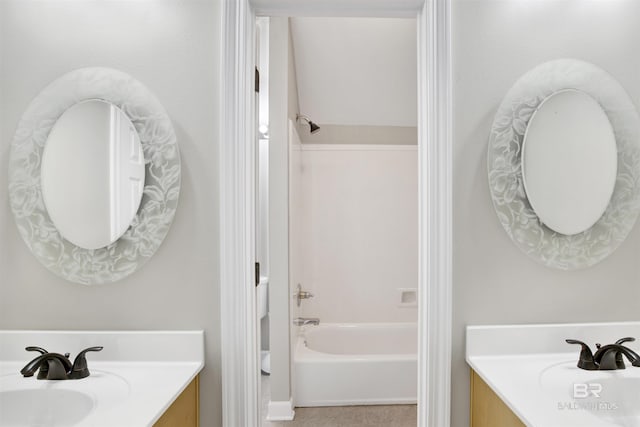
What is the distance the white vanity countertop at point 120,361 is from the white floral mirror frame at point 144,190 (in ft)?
0.69

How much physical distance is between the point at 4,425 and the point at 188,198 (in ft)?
2.71

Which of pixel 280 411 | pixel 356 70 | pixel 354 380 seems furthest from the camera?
pixel 356 70

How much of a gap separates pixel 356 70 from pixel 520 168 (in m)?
1.89

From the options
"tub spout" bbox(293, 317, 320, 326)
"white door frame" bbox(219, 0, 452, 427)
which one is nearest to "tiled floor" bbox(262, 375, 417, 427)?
"tub spout" bbox(293, 317, 320, 326)

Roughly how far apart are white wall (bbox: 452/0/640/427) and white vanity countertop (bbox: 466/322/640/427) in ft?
0.16

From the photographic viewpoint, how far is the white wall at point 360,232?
3430mm

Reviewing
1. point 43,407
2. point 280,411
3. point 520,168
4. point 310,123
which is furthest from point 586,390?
point 310,123

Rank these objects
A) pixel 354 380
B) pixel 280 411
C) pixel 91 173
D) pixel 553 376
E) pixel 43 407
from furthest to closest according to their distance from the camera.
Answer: pixel 354 380 < pixel 280 411 < pixel 91 173 < pixel 553 376 < pixel 43 407

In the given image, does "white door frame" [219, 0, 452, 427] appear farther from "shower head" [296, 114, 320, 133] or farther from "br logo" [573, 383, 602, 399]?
"shower head" [296, 114, 320, 133]

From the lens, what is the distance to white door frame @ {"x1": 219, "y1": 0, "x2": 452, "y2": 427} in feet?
4.77

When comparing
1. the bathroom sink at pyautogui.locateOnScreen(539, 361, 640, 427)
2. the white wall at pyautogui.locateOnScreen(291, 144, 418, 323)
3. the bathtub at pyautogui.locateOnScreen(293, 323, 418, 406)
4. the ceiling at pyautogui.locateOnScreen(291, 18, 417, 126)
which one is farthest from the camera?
the white wall at pyautogui.locateOnScreen(291, 144, 418, 323)

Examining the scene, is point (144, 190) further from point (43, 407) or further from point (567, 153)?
point (567, 153)

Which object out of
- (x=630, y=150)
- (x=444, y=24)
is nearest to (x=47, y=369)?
(x=444, y=24)

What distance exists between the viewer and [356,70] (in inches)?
120
